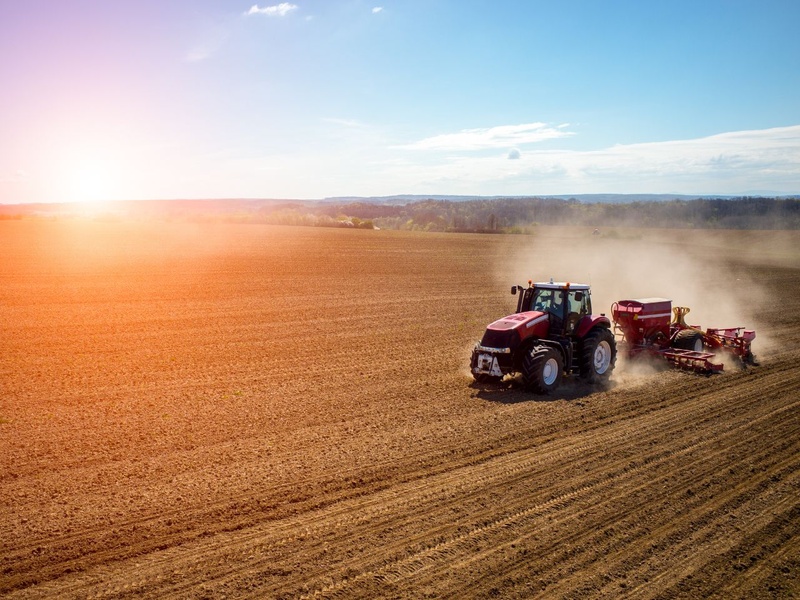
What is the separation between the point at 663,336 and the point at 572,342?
3938 mm

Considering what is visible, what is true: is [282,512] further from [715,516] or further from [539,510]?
[715,516]

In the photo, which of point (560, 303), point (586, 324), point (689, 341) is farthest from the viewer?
point (689, 341)

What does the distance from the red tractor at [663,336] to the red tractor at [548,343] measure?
1664 mm

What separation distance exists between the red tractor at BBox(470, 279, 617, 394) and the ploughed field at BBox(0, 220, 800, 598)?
1.53 ft

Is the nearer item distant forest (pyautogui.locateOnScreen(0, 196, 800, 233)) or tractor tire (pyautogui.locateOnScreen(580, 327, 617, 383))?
tractor tire (pyautogui.locateOnScreen(580, 327, 617, 383))

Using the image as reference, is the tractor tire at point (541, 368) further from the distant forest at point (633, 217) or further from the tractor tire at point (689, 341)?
the distant forest at point (633, 217)

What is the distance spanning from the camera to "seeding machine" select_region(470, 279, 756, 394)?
12422 millimetres

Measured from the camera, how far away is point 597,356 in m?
13.6

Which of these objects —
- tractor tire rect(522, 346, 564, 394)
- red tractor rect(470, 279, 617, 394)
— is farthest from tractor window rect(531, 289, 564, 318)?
tractor tire rect(522, 346, 564, 394)

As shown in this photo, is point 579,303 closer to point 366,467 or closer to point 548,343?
point 548,343

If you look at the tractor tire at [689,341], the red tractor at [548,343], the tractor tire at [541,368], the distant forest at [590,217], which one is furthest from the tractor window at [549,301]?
the distant forest at [590,217]

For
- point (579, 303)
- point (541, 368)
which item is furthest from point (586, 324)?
point (541, 368)

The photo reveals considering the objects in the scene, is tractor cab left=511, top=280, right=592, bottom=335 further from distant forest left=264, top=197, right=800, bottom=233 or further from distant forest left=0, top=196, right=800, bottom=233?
distant forest left=264, top=197, right=800, bottom=233

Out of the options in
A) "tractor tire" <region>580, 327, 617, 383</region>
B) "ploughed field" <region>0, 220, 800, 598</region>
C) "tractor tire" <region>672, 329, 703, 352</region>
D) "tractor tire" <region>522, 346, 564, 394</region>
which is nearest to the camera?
"ploughed field" <region>0, 220, 800, 598</region>
